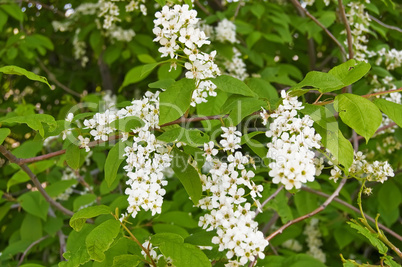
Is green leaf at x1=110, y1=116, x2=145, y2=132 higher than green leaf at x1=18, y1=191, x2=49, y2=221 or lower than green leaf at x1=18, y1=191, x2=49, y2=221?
higher

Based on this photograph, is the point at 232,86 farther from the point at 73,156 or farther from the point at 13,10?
the point at 13,10

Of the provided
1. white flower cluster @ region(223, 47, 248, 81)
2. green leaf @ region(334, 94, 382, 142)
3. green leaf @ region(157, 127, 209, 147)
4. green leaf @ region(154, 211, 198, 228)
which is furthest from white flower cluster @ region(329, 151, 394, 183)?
white flower cluster @ region(223, 47, 248, 81)

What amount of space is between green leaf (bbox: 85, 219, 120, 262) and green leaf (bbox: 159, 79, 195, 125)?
0.40m

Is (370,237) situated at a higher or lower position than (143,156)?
lower

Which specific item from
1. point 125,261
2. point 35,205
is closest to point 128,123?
point 125,261

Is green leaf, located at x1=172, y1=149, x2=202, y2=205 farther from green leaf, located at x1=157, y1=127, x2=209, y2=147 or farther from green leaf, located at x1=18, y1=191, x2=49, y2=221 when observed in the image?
green leaf, located at x1=18, y1=191, x2=49, y2=221

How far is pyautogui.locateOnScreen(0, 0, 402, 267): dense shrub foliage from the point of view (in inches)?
53.4

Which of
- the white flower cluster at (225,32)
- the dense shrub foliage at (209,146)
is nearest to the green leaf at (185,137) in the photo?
the dense shrub foliage at (209,146)

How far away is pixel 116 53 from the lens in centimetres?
343

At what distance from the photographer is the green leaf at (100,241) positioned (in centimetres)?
128

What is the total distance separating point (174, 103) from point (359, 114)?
622 millimetres

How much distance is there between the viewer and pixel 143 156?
4.88ft

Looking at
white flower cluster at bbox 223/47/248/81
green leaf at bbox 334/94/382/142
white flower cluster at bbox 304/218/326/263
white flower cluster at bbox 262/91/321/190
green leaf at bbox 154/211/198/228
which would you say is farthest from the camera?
white flower cluster at bbox 304/218/326/263

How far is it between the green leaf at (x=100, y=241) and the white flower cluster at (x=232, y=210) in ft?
1.06
